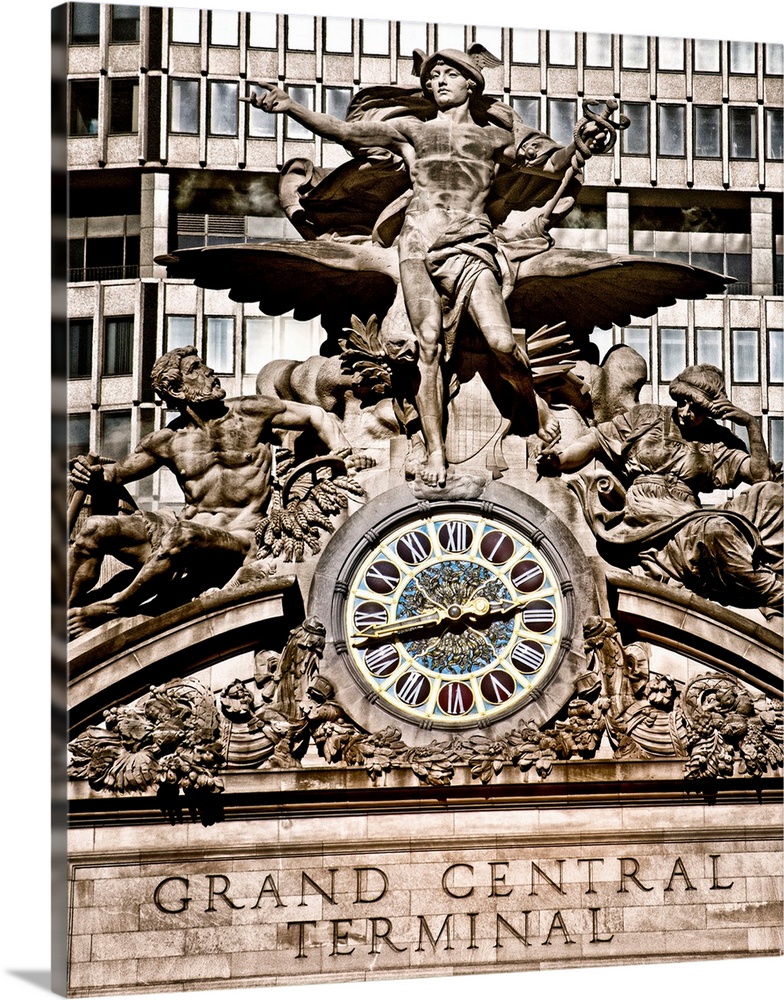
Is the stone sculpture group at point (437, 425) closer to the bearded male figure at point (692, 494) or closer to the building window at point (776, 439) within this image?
the bearded male figure at point (692, 494)

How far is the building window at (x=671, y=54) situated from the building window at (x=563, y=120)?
99cm

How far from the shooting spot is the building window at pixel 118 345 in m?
19.0

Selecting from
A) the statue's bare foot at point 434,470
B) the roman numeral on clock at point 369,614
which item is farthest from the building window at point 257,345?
the roman numeral on clock at point 369,614

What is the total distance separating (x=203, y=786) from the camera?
18656 millimetres

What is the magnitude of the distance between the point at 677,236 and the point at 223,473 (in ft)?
15.6

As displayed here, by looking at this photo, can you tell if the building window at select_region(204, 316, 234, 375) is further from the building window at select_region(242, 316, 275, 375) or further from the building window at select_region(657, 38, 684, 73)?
the building window at select_region(657, 38, 684, 73)

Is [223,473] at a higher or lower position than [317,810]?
higher

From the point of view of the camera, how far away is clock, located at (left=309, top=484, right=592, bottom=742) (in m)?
19.2

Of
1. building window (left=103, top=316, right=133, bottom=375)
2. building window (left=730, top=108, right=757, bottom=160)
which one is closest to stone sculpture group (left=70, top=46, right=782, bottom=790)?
building window (left=103, top=316, right=133, bottom=375)

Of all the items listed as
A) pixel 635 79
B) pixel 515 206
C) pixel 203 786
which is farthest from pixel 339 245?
pixel 203 786

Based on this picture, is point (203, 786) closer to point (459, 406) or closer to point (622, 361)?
point (459, 406)

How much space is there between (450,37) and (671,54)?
7.06ft

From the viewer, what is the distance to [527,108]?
19969mm

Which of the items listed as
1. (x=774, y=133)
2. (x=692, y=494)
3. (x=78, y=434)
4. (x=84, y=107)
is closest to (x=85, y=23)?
(x=84, y=107)
